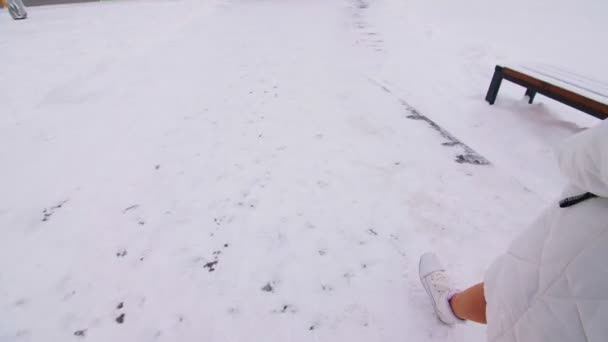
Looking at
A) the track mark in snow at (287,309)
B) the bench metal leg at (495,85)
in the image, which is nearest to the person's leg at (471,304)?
the track mark in snow at (287,309)

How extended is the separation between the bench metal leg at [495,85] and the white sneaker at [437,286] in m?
2.39

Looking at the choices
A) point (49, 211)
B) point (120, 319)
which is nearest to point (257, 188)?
point (120, 319)

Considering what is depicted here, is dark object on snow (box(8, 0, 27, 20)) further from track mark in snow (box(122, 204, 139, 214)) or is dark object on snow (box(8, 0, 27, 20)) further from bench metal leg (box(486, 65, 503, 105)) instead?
bench metal leg (box(486, 65, 503, 105))

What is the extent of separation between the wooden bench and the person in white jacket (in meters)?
2.13

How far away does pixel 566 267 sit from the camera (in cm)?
64

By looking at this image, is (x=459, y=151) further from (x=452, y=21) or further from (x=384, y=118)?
(x=452, y=21)

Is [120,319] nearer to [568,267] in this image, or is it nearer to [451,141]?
[568,267]

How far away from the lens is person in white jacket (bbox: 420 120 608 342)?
1.95ft

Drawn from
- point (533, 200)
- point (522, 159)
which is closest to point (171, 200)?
point (533, 200)

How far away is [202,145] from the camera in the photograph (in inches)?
103

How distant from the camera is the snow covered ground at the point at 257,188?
1447mm

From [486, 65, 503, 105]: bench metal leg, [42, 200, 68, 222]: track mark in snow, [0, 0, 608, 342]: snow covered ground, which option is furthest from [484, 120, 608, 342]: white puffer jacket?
[486, 65, 503, 105]: bench metal leg

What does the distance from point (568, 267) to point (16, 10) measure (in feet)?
34.8

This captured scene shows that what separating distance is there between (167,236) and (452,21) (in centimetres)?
750
